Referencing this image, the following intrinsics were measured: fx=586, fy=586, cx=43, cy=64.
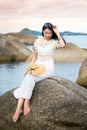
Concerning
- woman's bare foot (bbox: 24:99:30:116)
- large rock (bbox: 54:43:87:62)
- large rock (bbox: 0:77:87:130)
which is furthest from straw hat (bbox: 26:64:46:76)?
large rock (bbox: 54:43:87:62)

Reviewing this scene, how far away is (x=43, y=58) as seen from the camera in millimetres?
10742

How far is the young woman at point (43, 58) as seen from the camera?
A: 10.6m

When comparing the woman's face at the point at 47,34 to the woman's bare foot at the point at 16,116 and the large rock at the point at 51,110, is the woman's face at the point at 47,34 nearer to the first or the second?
the large rock at the point at 51,110

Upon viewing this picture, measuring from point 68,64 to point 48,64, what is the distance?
61.5ft

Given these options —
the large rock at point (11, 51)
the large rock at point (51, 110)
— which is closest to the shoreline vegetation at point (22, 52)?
the large rock at point (11, 51)

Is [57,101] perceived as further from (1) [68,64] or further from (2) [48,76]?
(1) [68,64]

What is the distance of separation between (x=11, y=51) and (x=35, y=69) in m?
20.6

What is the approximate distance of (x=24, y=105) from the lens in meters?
10.6

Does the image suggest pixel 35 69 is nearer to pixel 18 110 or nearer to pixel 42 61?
pixel 42 61

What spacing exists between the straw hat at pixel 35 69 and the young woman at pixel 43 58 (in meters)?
0.06

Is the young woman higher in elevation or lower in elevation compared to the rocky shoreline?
higher

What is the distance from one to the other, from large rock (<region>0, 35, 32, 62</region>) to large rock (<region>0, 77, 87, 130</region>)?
19838 millimetres

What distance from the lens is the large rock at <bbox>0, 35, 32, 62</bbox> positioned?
101 feet

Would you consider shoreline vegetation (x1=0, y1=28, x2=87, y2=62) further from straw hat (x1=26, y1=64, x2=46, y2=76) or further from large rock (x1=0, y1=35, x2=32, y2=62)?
straw hat (x1=26, y1=64, x2=46, y2=76)
